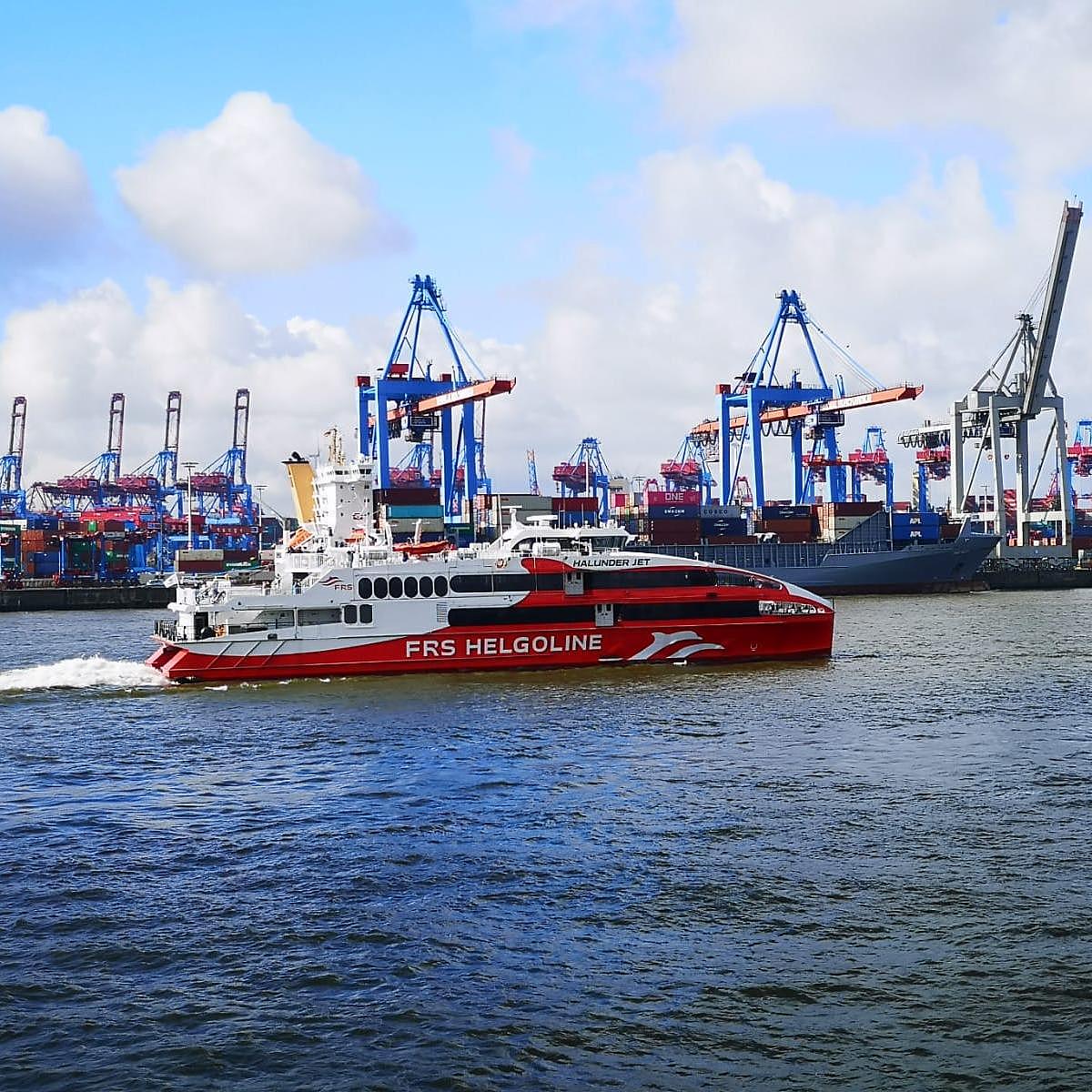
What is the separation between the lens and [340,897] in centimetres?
1653

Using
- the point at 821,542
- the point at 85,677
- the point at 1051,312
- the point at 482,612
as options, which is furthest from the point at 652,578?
the point at 1051,312

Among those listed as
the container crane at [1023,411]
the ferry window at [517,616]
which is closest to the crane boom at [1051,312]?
the container crane at [1023,411]

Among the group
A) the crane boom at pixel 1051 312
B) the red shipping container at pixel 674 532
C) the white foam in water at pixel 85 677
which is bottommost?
the white foam in water at pixel 85 677

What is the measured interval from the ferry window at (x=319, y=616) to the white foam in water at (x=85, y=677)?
4842 mm

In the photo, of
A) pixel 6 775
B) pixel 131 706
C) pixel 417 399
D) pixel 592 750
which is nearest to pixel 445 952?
pixel 592 750

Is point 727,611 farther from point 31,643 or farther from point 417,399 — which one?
point 417,399

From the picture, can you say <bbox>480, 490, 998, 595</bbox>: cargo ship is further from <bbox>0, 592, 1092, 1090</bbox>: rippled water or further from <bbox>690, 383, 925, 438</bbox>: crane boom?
<bbox>0, 592, 1092, 1090</bbox>: rippled water

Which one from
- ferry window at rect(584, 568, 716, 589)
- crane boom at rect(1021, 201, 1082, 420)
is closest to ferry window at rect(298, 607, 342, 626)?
ferry window at rect(584, 568, 716, 589)

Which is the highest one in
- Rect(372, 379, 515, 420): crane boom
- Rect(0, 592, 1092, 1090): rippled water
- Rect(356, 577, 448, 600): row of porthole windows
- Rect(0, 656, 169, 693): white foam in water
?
Rect(372, 379, 515, 420): crane boom

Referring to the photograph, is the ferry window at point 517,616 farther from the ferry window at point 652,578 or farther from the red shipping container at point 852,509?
the red shipping container at point 852,509

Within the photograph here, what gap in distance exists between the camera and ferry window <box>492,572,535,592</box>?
39125mm

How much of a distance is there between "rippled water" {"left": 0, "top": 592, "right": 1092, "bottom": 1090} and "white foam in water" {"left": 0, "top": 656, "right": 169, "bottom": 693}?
16.1 ft

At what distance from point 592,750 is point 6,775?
12987 mm

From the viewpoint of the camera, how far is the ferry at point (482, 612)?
37.8 meters
